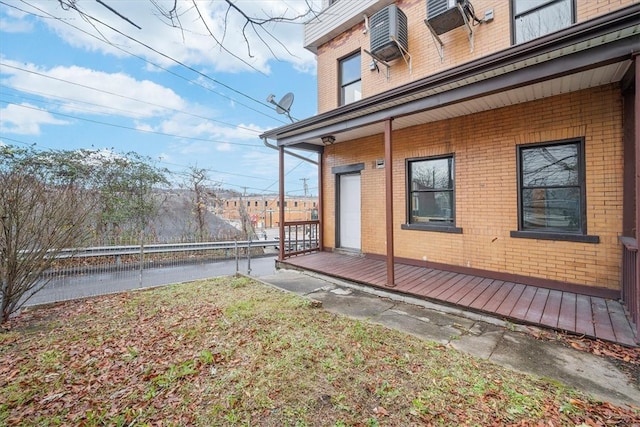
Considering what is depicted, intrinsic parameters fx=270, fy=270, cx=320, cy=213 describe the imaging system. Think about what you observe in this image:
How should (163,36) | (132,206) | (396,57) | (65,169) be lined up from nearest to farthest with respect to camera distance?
(163,36)
(396,57)
(65,169)
(132,206)

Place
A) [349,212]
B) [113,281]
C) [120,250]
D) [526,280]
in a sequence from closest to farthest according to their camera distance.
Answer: [526,280]
[113,281]
[120,250]
[349,212]

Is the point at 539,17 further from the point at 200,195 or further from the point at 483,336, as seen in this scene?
the point at 200,195

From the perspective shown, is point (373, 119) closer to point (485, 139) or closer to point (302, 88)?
point (485, 139)

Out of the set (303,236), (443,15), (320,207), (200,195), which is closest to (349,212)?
(320,207)

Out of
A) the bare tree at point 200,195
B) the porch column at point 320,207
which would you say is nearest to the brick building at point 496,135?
the porch column at point 320,207

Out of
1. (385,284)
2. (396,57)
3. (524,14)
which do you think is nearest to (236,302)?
(385,284)

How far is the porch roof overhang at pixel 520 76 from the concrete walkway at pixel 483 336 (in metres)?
2.98

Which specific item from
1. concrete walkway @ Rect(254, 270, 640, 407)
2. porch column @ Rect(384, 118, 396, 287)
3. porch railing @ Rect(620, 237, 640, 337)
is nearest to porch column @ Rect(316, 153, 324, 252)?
concrete walkway @ Rect(254, 270, 640, 407)

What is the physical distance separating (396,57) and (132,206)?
9.35 meters

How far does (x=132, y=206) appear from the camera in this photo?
9.28 m

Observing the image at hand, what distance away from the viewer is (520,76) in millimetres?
3322

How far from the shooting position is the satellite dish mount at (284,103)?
25.1 feet

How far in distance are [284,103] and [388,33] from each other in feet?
10.6

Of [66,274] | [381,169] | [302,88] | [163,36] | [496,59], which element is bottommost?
[66,274]
